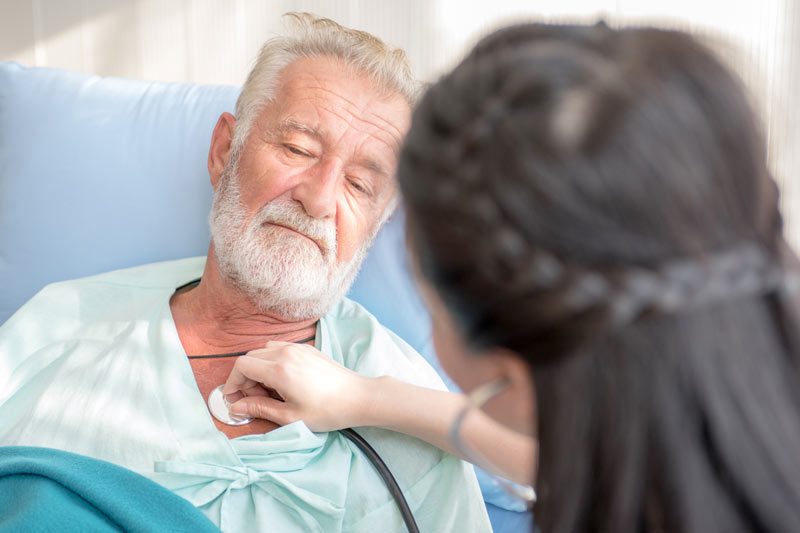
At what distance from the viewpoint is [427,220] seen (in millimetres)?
557

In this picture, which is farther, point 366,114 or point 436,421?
point 366,114

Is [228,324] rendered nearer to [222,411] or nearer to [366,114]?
[222,411]

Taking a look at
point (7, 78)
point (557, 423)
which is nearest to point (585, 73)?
point (557, 423)

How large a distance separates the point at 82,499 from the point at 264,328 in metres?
0.53

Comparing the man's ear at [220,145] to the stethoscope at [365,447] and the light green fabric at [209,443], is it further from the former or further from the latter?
the stethoscope at [365,447]

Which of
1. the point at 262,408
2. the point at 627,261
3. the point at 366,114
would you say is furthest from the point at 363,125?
the point at 627,261

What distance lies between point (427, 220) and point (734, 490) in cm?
28

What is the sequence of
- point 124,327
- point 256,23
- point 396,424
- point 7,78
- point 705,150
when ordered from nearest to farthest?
1. point 705,150
2. point 396,424
3. point 124,327
4. point 7,78
5. point 256,23

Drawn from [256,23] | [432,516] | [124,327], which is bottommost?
[432,516]

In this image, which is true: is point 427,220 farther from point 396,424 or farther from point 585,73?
point 396,424

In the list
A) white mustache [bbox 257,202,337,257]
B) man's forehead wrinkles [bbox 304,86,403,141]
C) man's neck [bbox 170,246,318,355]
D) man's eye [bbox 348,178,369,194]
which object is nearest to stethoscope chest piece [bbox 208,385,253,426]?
→ man's neck [bbox 170,246,318,355]

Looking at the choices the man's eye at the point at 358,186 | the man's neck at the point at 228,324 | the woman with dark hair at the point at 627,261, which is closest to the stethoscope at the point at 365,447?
the man's neck at the point at 228,324

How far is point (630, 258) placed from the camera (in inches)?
19.8

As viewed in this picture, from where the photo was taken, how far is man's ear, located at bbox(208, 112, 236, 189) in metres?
1.57
